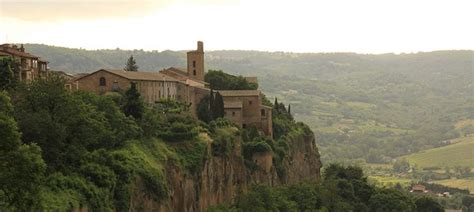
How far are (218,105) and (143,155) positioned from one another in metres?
31.2

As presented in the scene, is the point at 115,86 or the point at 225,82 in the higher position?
the point at 115,86

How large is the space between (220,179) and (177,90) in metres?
17.5

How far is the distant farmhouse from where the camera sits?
8225 cm

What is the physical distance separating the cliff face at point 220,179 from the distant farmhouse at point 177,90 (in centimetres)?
611

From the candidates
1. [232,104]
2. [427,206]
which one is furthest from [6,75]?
[427,206]

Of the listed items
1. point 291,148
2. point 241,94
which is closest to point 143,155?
point 241,94

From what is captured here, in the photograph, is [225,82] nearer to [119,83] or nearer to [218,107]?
[218,107]

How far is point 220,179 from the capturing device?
7769cm

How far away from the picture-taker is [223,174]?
259 feet

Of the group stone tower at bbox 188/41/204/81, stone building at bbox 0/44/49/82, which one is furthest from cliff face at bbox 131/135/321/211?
stone building at bbox 0/44/49/82

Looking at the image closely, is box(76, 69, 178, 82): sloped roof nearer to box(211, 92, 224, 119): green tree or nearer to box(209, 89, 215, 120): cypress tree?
box(209, 89, 215, 120): cypress tree

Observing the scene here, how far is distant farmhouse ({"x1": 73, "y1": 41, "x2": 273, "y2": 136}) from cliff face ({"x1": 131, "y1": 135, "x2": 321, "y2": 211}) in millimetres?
6110

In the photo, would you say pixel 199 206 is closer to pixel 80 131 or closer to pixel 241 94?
pixel 80 131

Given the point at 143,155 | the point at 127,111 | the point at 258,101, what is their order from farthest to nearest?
the point at 258,101
the point at 127,111
the point at 143,155
